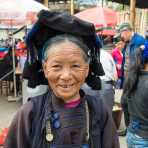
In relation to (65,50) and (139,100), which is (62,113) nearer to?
(65,50)

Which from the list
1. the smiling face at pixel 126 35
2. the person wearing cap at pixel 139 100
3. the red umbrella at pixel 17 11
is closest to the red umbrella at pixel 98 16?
the red umbrella at pixel 17 11

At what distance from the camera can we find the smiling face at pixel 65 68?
1.82m

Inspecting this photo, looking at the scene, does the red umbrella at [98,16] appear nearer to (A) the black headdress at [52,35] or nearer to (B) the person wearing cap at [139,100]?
(B) the person wearing cap at [139,100]

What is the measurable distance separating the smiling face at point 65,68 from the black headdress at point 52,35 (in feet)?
0.24

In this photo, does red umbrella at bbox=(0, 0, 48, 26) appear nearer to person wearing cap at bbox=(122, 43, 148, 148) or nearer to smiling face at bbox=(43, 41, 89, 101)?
person wearing cap at bbox=(122, 43, 148, 148)

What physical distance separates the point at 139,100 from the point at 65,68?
1.87 m

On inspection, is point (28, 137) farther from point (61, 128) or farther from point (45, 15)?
point (45, 15)

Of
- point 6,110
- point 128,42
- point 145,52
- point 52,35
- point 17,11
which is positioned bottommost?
point 6,110

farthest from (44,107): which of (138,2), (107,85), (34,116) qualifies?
(138,2)

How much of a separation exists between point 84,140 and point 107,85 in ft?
12.8

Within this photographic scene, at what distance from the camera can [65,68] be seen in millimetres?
1816

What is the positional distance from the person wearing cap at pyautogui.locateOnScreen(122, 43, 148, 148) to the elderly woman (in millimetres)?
1626

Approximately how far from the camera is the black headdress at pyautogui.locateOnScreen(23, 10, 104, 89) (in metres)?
1.83

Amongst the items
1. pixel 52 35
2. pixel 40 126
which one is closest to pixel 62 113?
pixel 40 126
